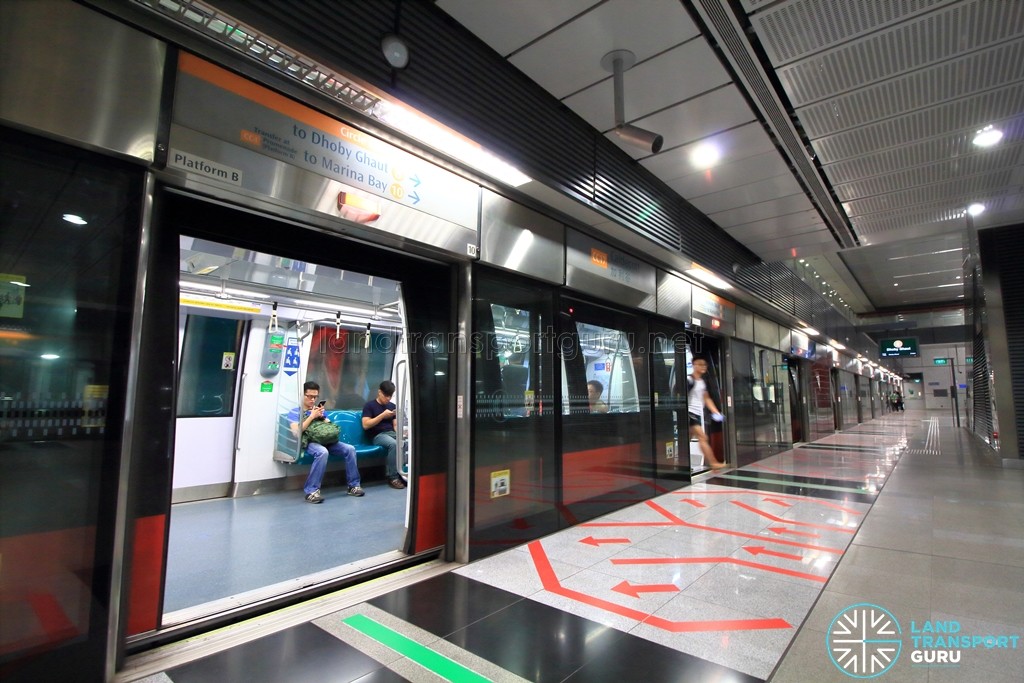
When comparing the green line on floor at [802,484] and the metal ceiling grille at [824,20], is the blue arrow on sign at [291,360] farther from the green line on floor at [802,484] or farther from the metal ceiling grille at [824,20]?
the green line on floor at [802,484]

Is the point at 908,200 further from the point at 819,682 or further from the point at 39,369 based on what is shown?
the point at 39,369

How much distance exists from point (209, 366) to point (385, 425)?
2075 millimetres

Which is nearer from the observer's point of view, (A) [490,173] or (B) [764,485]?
(A) [490,173]

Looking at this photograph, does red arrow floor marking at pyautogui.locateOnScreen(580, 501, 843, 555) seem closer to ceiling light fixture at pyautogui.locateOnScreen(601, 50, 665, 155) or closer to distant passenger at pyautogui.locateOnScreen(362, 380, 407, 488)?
distant passenger at pyautogui.locateOnScreen(362, 380, 407, 488)

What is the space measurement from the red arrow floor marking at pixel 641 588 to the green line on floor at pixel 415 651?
1.10 metres

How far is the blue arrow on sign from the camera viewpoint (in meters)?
5.61

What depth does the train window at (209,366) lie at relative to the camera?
514 cm

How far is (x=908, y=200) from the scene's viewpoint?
505 cm

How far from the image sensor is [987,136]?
386 cm

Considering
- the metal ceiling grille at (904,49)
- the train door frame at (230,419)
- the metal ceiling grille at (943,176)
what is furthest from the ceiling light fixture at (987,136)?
the train door frame at (230,419)

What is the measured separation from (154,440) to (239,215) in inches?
43.7

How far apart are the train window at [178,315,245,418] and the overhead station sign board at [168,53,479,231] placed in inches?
150

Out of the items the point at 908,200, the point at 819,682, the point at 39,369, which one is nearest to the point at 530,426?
the point at 819,682

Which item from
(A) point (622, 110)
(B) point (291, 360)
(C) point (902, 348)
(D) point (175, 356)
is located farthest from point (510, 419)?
(C) point (902, 348)
